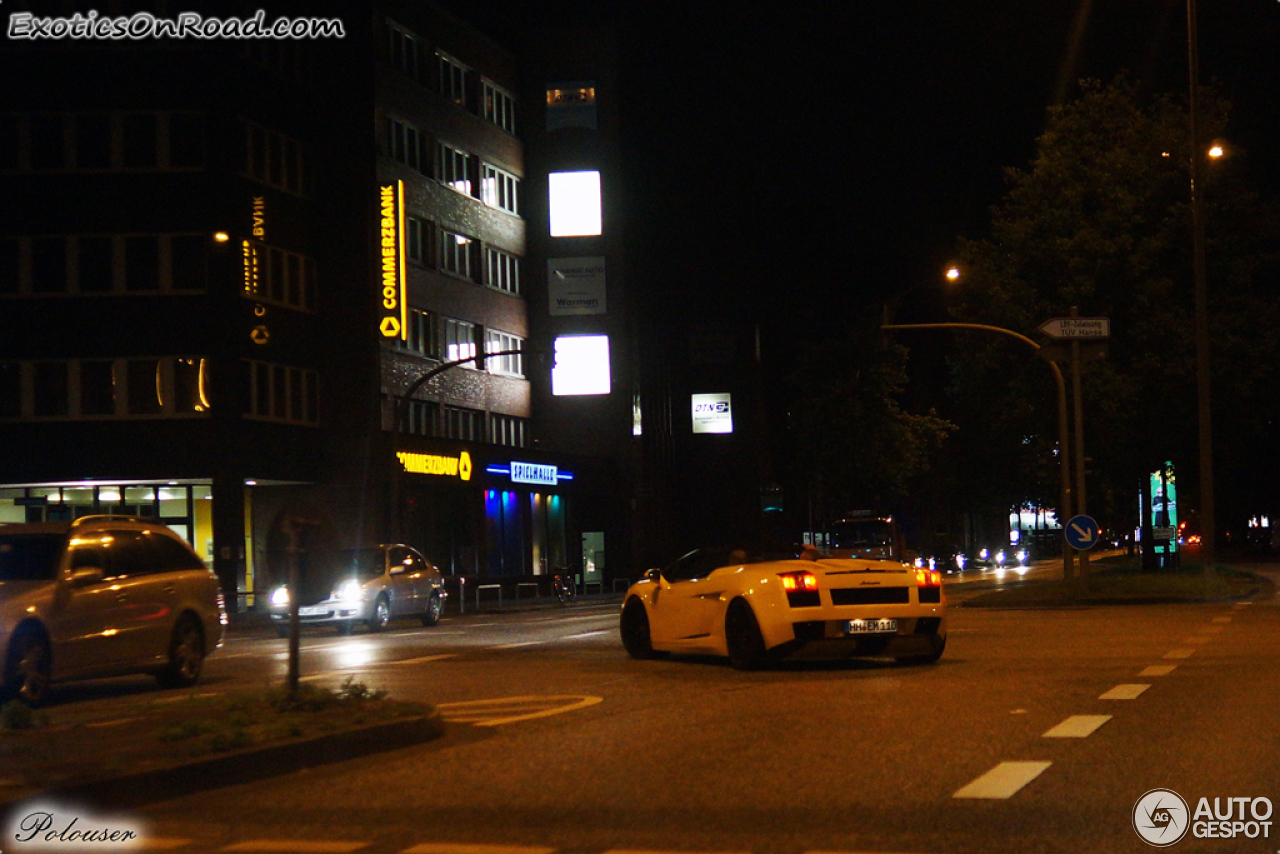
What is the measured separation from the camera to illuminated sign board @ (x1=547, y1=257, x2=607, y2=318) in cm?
6400

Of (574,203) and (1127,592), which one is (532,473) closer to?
(574,203)

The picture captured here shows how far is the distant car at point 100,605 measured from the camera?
15148mm

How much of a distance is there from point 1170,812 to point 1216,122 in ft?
124

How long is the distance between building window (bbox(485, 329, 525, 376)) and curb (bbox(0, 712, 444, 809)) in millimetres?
48340

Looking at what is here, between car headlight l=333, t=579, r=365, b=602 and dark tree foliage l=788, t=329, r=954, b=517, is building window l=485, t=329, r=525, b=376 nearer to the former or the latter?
dark tree foliage l=788, t=329, r=954, b=517

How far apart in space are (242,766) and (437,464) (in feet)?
139

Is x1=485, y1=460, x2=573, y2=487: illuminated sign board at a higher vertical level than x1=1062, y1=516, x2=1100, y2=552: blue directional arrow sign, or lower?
higher

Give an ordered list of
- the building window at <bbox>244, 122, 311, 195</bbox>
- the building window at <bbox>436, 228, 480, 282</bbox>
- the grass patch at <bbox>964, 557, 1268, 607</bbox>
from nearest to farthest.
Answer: the grass patch at <bbox>964, 557, 1268, 607</bbox>, the building window at <bbox>244, 122, 311, 195</bbox>, the building window at <bbox>436, 228, 480, 282</bbox>

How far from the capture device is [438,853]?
721 centimetres

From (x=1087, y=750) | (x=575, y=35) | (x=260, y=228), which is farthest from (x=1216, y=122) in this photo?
(x=1087, y=750)

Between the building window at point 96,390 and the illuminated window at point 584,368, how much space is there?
71.9 ft

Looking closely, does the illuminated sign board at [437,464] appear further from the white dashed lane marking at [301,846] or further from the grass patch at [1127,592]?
the white dashed lane marking at [301,846]

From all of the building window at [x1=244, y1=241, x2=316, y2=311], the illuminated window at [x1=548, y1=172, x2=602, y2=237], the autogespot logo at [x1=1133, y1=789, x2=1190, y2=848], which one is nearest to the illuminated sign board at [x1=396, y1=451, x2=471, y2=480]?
the building window at [x1=244, y1=241, x2=316, y2=311]

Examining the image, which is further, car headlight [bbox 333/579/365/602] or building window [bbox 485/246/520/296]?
building window [bbox 485/246/520/296]
